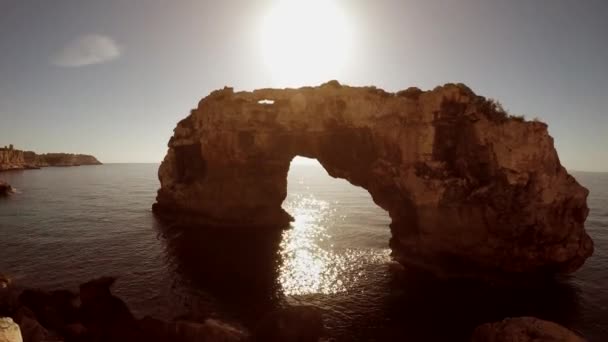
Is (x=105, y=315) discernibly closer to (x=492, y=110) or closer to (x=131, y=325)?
(x=131, y=325)

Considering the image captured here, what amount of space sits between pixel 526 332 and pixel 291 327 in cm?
1189

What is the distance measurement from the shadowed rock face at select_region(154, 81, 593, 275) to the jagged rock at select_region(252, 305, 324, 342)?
14859 mm

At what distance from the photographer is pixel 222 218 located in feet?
156

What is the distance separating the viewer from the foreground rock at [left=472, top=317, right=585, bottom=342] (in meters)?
16.0

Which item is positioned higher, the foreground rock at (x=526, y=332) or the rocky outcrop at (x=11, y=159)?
the rocky outcrop at (x=11, y=159)

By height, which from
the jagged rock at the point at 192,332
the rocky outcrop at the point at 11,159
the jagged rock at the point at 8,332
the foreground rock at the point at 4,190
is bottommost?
the jagged rock at the point at 192,332

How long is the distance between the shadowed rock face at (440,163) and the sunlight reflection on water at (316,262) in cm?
464

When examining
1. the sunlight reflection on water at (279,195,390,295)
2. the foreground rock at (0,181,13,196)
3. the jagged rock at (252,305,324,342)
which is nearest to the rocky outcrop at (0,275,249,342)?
the jagged rock at (252,305,324,342)

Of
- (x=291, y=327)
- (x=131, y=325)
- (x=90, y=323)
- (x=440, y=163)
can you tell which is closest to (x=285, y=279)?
(x=291, y=327)

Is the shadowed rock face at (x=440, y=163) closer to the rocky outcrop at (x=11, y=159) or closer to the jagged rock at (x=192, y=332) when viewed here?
the jagged rock at (x=192, y=332)

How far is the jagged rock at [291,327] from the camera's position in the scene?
18859 millimetres

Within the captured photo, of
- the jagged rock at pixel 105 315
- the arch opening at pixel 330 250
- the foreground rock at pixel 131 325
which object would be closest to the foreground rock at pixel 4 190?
the arch opening at pixel 330 250

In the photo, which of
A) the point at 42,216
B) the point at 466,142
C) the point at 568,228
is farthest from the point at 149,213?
the point at 568,228

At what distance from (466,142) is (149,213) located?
1988 inches
